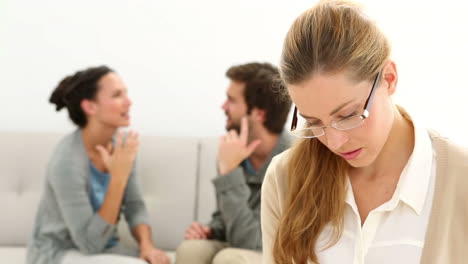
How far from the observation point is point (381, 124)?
4.01 feet

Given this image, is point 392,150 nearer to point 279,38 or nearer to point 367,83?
point 367,83

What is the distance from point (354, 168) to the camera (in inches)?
55.3

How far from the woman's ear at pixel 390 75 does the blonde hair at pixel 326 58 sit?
0.06 feet

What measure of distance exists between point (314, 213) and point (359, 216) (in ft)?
0.32

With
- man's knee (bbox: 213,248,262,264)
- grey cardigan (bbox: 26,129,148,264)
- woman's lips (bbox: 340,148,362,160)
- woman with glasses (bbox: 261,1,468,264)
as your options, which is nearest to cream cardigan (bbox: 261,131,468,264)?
woman with glasses (bbox: 261,1,468,264)

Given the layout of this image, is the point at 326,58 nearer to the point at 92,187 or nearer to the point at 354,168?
the point at 354,168

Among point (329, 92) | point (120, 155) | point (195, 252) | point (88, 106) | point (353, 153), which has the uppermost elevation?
point (329, 92)

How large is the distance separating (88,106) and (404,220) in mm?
1581

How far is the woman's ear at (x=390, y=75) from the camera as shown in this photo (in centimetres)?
120

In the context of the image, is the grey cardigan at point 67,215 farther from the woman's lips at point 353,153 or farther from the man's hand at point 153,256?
the woman's lips at point 353,153

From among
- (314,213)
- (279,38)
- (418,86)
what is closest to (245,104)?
(279,38)

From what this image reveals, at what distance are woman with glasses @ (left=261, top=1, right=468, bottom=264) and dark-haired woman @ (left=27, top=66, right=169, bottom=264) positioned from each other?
1.05 m

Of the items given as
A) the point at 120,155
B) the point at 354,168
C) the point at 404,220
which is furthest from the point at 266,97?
the point at 404,220

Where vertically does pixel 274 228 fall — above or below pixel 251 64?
below
